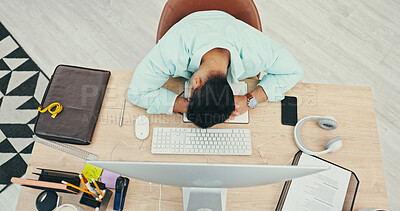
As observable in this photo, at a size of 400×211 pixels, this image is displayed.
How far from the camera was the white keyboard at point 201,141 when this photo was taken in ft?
3.47

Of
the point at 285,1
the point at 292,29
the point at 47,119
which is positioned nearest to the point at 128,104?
the point at 47,119

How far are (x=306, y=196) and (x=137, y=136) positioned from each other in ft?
2.44

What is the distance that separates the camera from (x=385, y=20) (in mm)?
2176

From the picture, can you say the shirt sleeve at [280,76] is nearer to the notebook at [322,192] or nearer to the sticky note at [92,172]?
the notebook at [322,192]

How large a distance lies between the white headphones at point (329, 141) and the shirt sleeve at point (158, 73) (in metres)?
0.56

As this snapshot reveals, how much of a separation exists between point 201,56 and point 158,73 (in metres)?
0.20

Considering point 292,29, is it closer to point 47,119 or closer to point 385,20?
point 385,20

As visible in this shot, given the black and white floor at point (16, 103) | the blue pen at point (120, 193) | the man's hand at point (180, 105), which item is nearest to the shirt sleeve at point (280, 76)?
the man's hand at point (180, 105)

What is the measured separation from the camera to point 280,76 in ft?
3.83

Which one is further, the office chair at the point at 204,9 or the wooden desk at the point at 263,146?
the office chair at the point at 204,9

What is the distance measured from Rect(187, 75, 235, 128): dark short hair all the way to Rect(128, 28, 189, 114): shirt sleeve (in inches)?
7.5

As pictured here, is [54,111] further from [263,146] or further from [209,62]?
[263,146]

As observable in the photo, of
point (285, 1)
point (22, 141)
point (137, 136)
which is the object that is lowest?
point (22, 141)

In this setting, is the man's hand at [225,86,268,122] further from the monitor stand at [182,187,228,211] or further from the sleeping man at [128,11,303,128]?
the monitor stand at [182,187,228,211]
